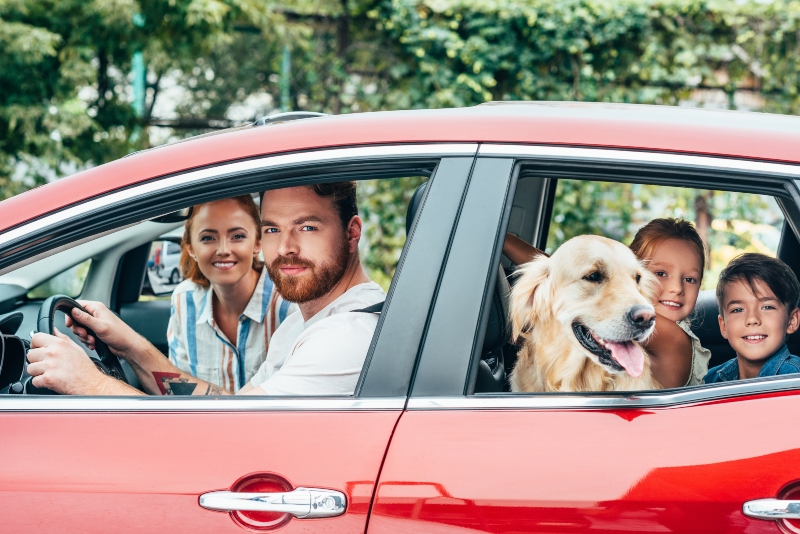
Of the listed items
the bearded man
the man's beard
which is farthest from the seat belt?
the man's beard

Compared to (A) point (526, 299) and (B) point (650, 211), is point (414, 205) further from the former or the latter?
(B) point (650, 211)

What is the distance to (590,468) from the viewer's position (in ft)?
4.33

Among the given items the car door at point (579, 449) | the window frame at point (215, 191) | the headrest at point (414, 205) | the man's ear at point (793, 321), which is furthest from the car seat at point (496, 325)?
the man's ear at point (793, 321)

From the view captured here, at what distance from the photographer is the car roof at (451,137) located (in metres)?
1.48

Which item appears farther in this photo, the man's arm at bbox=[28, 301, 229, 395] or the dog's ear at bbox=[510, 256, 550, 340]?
the dog's ear at bbox=[510, 256, 550, 340]

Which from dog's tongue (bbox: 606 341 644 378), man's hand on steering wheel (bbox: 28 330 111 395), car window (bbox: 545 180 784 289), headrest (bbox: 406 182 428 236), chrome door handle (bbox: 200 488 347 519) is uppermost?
car window (bbox: 545 180 784 289)

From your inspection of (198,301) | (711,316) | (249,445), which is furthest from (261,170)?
(711,316)

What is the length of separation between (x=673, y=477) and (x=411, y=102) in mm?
5982

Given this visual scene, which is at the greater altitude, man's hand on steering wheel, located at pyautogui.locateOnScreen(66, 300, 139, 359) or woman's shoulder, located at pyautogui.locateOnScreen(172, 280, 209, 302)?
woman's shoulder, located at pyautogui.locateOnScreen(172, 280, 209, 302)

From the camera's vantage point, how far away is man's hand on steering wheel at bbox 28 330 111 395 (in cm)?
169

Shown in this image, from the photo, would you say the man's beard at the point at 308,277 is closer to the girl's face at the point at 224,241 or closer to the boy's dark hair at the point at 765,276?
the girl's face at the point at 224,241

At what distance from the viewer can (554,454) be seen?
1.34 metres

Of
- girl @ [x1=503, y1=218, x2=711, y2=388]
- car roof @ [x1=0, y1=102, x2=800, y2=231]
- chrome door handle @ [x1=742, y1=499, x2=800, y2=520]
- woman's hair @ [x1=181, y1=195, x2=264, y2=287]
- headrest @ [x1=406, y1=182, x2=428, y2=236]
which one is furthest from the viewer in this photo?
woman's hair @ [x1=181, y1=195, x2=264, y2=287]

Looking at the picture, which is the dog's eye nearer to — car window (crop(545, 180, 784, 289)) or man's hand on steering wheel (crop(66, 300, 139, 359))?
man's hand on steering wheel (crop(66, 300, 139, 359))
